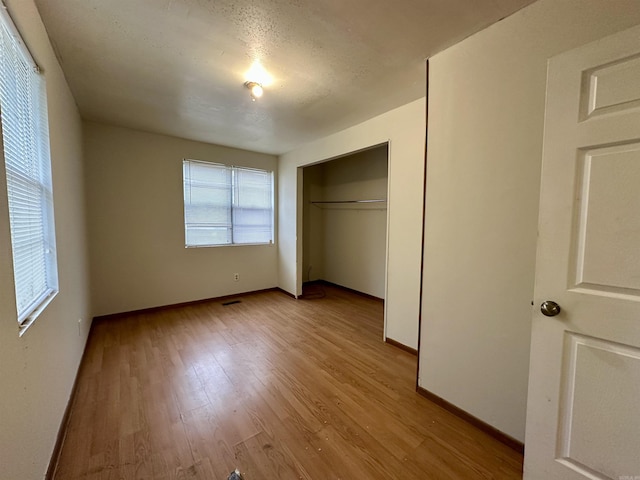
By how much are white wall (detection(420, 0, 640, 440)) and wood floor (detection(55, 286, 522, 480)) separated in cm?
34

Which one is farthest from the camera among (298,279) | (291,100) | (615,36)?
(298,279)

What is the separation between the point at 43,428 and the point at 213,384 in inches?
39.3

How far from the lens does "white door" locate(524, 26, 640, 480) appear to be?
3.28ft

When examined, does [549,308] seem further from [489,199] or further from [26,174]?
[26,174]

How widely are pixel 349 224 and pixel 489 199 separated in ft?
11.1

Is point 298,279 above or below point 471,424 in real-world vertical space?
above

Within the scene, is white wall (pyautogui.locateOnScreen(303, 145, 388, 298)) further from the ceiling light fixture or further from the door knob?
the door knob

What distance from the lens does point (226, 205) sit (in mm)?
4266

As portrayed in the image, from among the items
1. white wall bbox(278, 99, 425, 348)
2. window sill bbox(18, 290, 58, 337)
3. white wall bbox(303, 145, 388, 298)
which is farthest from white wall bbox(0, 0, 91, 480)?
white wall bbox(303, 145, 388, 298)

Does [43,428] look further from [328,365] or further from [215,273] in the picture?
[215,273]

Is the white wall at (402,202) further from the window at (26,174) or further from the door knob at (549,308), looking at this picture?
the window at (26,174)

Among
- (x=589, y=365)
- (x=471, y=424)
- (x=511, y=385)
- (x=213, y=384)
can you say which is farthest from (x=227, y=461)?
(x=589, y=365)

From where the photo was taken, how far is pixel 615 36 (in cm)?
100

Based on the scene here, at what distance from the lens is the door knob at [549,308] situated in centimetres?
116
